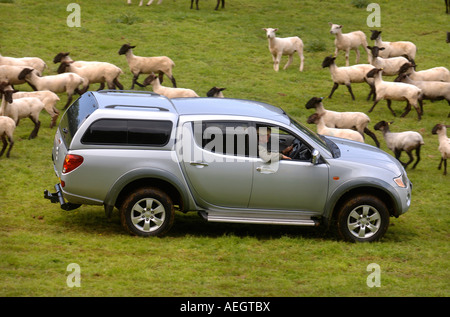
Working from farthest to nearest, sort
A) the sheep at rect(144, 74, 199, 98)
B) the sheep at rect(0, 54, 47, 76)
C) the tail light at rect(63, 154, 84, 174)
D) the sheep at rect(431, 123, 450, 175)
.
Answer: the sheep at rect(0, 54, 47, 76) → the sheep at rect(144, 74, 199, 98) → the sheep at rect(431, 123, 450, 175) → the tail light at rect(63, 154, 84, 174)

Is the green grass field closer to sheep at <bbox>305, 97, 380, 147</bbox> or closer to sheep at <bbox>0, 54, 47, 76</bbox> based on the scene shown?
sheep at <bbox>0, 54, 47, 76</bbox>

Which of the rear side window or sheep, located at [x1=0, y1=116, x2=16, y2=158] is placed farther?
sheep, located at [x1=0, y1=116, x2=16, y2=158]

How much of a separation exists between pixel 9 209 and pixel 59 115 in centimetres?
627

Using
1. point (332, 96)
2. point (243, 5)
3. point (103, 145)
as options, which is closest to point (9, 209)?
point (103, 145)

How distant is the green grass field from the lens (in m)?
8.41

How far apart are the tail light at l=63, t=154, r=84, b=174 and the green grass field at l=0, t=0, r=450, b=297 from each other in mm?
1062

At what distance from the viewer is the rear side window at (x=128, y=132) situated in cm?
968

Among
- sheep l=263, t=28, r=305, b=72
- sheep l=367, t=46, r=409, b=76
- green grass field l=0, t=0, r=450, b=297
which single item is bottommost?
green grass field l=0, t=0, r=450, b=297

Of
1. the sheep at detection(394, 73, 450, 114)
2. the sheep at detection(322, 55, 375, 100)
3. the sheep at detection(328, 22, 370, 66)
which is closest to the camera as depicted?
the sheep at detection(394, 73, 450, 114)

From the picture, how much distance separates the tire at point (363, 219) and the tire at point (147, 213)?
8.52 feet

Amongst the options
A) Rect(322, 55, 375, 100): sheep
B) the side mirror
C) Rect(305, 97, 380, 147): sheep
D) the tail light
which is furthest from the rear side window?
Rect(322, 55, 375, 100): sheep

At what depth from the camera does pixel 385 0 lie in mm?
31625

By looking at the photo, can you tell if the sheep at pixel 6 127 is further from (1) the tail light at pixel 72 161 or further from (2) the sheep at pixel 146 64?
(2) the sheep at pixel 146 64

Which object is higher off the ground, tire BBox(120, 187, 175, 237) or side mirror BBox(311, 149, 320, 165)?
side mirror BBox(311, 149, 320, 165)
